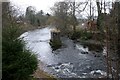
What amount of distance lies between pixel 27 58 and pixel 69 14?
63.4 ft

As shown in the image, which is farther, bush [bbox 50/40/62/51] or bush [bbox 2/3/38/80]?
bush [bbox 50/40/62/51]

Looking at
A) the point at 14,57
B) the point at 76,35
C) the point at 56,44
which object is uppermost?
the point at 76,35

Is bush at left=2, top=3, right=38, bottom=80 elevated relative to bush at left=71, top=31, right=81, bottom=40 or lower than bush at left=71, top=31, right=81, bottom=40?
lower

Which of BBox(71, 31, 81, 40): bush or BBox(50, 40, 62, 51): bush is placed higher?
BBox(71, 31, 81, 40): bush

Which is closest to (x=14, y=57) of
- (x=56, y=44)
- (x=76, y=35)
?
(x=56, y=44)

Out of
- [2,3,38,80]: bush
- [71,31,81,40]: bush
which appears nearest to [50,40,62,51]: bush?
[71,31,81,40]: bush

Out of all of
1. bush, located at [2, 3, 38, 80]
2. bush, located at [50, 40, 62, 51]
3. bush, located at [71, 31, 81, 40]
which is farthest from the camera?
bush, located at [71, 31, 81, 40]

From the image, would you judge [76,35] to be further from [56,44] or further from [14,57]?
[14,57]

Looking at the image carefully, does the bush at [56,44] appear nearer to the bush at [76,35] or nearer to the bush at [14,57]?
the bush at [76,35]

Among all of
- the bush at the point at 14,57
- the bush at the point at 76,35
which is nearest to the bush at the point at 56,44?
the bush at the point at 76,35

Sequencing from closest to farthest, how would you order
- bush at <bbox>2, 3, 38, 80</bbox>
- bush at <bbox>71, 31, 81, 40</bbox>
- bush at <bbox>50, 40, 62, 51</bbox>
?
bush at <bbox>2, 3, 38, 80</bbox>, bush at <bbox>50, 40, 62, 51</bbox>, bush at <bbox>71, 31, 81, 40</bbox>

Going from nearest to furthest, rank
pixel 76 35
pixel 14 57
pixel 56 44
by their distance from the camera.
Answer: pixel 14 57, pixel 56 44, pixel 76 35

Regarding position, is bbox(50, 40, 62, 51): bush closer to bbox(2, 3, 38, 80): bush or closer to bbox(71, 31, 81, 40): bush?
bbox(71, 31, 81, 40): bush

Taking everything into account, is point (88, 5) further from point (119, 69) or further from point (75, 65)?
point (119, 69)
